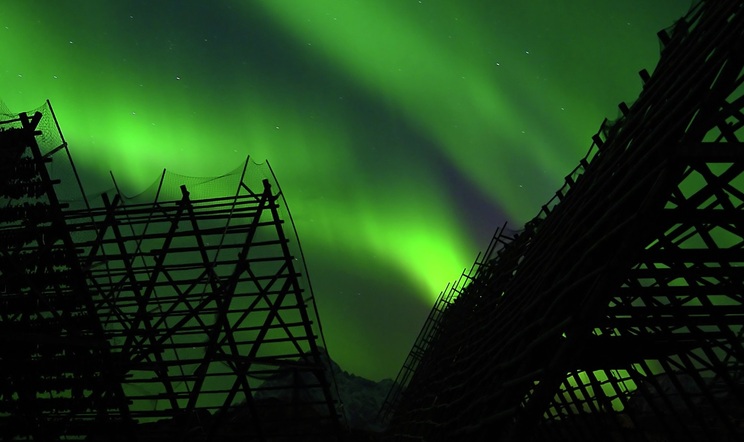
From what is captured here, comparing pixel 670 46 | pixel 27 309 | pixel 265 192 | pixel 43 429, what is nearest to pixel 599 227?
pixel 670 46

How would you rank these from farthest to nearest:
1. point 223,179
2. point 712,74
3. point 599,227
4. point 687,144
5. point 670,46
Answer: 1. point 223,179
2. point 670,46
3. point 599,227
4. point 712,74
5. point 687,144

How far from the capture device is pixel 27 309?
9.04m

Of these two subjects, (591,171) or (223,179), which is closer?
(591,171)

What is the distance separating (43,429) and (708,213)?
375 inches

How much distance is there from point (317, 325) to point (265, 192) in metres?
3.38

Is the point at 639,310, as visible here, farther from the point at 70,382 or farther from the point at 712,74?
the point at 70,382

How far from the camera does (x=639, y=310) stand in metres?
6.66

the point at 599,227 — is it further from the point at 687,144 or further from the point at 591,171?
the point at 591,171

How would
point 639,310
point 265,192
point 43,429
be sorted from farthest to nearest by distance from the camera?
point 265,192 → point 43,429 → point 639,310

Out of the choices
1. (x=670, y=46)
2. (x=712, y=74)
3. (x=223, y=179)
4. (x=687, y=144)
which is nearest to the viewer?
(x=687, y=144)

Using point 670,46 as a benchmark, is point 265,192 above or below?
above

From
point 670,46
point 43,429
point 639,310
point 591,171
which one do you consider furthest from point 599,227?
point 43,429

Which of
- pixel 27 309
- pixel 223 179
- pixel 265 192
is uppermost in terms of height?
pixel 223 179

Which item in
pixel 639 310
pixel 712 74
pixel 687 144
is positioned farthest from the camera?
pixel 639 310
